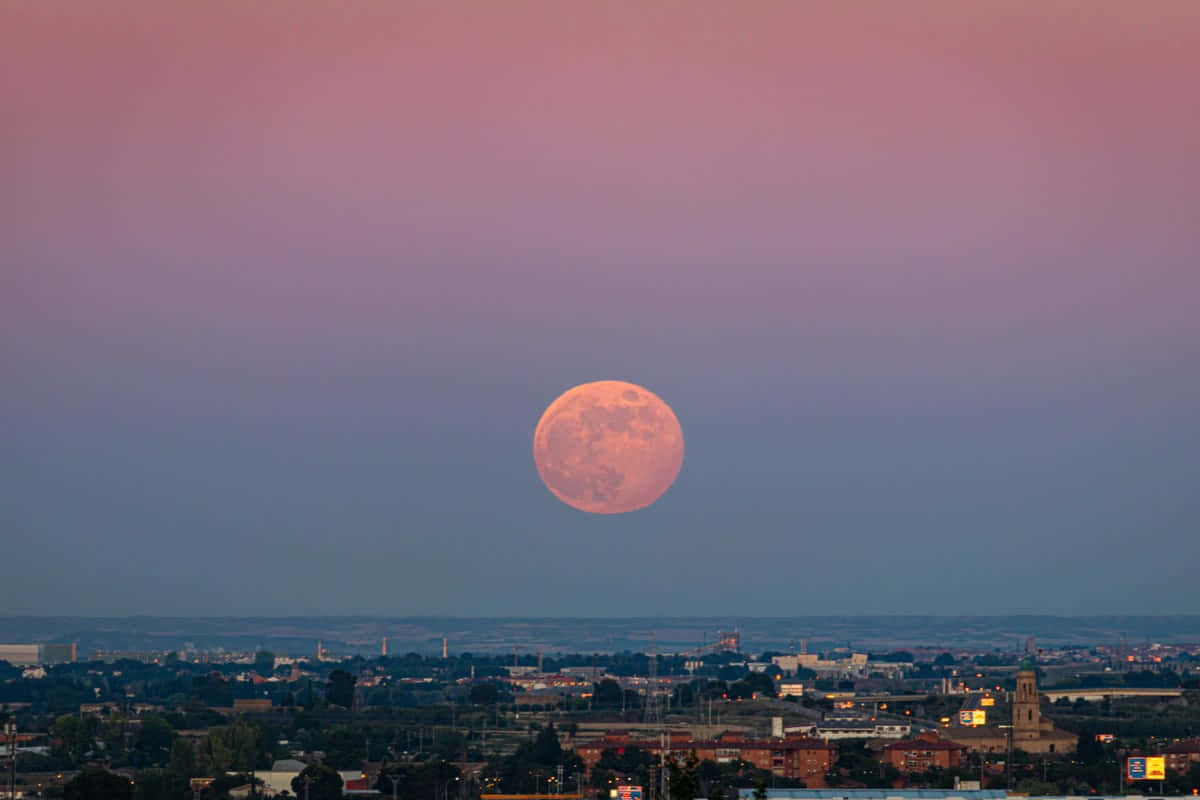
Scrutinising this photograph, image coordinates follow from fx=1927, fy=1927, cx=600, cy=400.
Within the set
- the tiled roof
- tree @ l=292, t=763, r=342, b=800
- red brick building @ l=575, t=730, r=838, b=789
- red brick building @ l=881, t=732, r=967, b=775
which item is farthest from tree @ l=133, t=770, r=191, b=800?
the tiled roof

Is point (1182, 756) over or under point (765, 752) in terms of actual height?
over

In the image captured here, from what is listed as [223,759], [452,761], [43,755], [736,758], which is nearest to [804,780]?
[736,758]

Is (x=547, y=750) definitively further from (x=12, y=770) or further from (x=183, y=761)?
(x=12, y=770)

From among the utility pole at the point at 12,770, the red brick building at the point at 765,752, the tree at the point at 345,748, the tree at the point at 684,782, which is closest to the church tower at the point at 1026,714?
Answer: the red brick building at the point at 765,752

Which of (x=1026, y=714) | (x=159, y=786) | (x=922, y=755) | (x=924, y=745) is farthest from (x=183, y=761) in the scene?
(x=1026, y=714)

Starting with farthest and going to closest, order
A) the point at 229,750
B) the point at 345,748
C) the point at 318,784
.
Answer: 1. the point at 345,748
2. the point at 229,750
3. the point at 318,784

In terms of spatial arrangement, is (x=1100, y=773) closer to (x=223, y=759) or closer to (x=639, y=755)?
(x=639, y=755)

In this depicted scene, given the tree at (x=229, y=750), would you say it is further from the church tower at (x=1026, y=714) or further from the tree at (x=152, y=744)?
the church tower at (x=1026, y=714)
